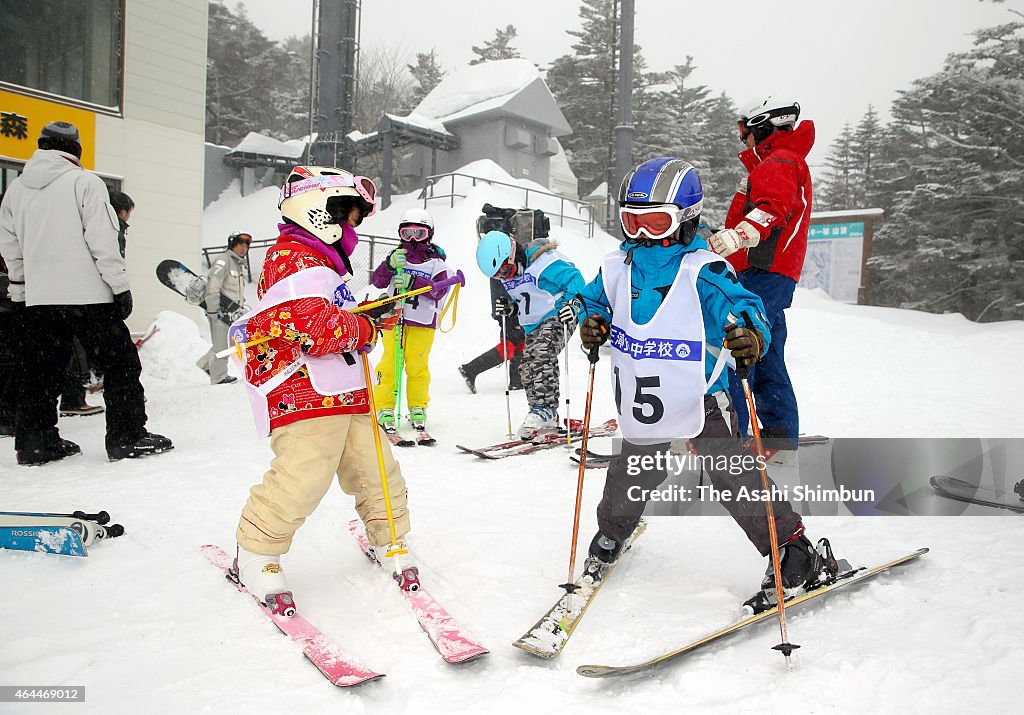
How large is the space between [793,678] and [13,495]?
453 cm

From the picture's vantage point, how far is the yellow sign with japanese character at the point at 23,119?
32.4ft

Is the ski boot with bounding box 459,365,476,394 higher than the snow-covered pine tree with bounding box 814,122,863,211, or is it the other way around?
the snow-covered pine tree with bounding box 814,122,863,211

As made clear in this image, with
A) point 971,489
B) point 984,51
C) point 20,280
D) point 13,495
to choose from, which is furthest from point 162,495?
point 984,51

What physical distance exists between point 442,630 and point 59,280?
13.1ft

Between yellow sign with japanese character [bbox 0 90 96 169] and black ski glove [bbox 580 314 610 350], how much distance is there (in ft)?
34.4

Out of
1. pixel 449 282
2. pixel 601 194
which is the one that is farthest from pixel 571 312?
pixel 601 194

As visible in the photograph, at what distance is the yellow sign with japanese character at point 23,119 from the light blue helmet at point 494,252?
8.06 m

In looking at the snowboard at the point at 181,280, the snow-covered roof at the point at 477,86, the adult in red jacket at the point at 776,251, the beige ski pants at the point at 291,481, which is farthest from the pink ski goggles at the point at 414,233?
the snow-covered roof at the point at 477,86

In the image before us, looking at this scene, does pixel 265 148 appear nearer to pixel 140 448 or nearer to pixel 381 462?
pixel 140 448

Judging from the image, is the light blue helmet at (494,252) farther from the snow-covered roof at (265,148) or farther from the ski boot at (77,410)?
the snow-covered roof at (265,148)

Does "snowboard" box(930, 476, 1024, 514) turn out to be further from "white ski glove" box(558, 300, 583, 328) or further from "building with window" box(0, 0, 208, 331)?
"building with window" box(0, 0, 208, 331)

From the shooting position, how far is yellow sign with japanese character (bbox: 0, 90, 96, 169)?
9867 millimetres

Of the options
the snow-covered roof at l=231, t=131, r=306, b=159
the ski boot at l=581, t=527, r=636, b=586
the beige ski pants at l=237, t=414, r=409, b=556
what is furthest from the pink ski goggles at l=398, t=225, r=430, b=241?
the snow-covered roof at l=231, t=131, r=306, b=159

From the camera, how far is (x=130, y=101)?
11383mm
